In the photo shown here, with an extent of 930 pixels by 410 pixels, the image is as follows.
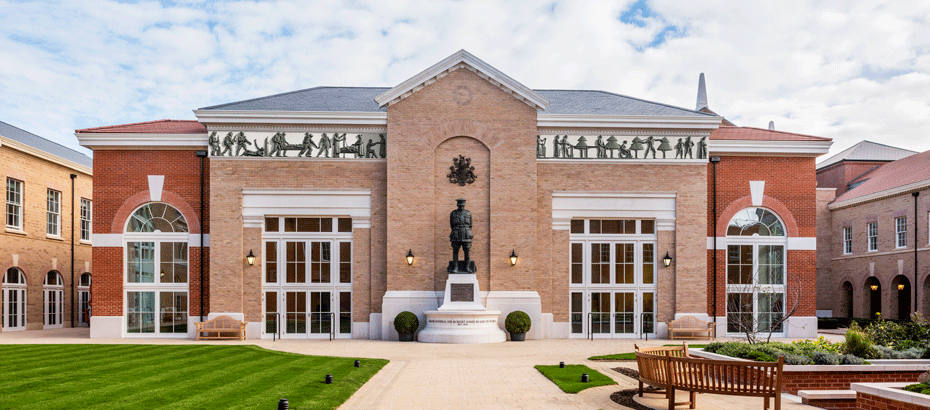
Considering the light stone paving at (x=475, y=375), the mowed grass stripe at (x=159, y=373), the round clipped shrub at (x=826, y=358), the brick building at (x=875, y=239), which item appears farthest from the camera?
the brick building at (x=875, y=239)

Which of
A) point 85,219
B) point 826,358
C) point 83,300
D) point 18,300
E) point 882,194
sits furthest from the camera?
point 882,194

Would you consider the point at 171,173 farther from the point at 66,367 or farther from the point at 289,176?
the point at 66,367

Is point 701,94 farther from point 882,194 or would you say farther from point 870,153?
point 882,194

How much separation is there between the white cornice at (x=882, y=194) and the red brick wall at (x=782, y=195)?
8.62m

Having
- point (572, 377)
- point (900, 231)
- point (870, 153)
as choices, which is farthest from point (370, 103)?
point (870, 153)

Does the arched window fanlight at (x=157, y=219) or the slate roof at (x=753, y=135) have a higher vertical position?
the slate roof at (x=753, y=135)

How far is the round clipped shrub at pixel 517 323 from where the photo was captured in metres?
23.1

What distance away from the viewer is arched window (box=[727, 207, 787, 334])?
25.9 m

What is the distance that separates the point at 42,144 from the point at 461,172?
2063cm

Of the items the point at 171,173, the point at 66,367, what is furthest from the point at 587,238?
the point at 66,367

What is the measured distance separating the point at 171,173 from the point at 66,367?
11774mm

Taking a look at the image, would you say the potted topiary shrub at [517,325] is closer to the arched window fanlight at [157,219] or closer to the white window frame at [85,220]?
the arched window fanlight at [157,219]

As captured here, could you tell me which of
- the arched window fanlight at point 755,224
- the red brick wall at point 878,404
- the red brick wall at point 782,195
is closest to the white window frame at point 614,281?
the red brick wall at point 782,195

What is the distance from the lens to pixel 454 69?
24453mm
